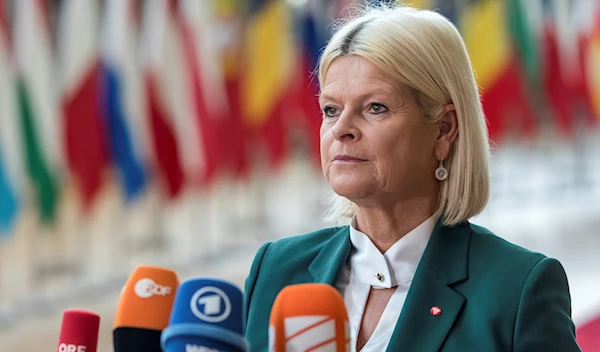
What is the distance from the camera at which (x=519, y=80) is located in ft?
31.8

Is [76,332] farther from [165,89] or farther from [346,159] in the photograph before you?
[165,89]

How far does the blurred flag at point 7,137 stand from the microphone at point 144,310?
A: 457 centimetres

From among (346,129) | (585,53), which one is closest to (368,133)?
Result: (346,129)

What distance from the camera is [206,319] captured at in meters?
1.29

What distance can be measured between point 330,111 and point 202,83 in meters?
5.15

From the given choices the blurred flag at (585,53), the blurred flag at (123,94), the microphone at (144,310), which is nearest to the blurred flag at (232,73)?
the blurred flag at (123,94)

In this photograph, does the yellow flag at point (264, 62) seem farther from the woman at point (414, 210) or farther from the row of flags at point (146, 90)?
the woman at point (414, 210)

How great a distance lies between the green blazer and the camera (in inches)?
75.0

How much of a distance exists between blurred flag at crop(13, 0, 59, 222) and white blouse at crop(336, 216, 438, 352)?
14.2ft

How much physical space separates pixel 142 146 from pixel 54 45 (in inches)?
59.1

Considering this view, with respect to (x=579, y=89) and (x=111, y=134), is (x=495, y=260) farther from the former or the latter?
(x=579, y=89)

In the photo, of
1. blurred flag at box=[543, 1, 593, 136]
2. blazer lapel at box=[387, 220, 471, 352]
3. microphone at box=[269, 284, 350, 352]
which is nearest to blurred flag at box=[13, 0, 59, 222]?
blazer lapel at box=[387, 220, 471, 352]

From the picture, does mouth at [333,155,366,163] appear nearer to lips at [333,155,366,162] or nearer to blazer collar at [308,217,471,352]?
lips at [333,155,366,162]

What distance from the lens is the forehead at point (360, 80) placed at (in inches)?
81.8
